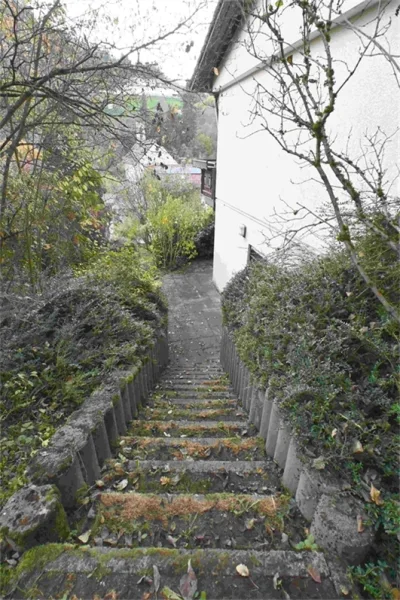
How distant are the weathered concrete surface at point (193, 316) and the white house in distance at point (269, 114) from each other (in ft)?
3.04

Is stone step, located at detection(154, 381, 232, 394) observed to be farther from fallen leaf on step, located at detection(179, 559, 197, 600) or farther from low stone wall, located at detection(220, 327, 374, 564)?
fallen leaf on step, located at detection(179, 559, 197, 600)

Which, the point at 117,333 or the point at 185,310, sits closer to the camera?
the point at 117,333

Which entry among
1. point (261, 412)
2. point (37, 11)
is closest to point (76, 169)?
point (37, 11)

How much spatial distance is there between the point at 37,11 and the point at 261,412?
15.9ft

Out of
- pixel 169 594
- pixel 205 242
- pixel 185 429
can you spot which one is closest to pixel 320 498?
pixel 169 594

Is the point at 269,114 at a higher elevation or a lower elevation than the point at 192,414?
higher

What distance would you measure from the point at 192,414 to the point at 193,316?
5.74 m

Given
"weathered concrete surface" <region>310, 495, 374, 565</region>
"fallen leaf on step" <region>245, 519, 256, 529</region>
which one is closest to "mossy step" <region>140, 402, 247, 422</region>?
"fallen leaf on step" <region>245, 519, 256, 529</region>

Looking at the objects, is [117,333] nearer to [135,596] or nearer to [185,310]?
[135,596]

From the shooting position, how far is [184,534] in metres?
1.60

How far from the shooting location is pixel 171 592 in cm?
125

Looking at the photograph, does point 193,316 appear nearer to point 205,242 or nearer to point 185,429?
point 205,242

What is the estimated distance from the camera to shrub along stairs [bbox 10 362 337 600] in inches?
50.1

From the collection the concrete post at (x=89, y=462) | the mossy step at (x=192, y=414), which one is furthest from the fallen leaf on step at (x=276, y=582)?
the mossy step at (x=192, y=414)
